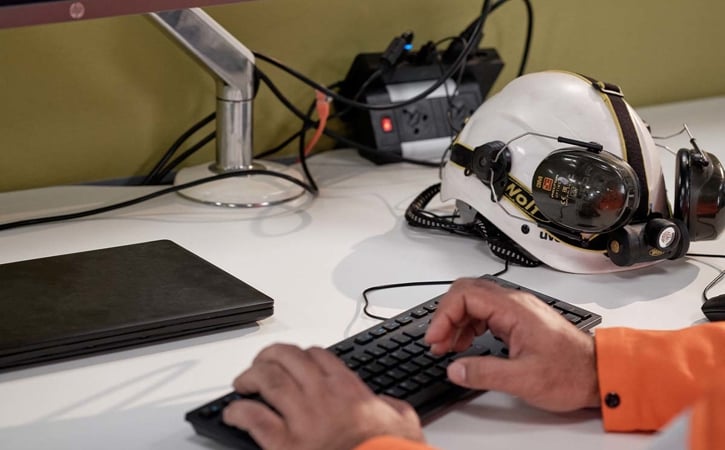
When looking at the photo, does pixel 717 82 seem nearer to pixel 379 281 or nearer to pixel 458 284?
pixel 379 281

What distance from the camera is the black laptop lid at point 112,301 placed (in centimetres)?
94

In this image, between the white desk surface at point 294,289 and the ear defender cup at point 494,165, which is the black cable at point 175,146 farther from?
the ear defender cup at point 494,165

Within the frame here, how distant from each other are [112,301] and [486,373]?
1.19 feet

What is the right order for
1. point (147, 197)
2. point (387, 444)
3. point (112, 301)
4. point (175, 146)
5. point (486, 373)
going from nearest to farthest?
point (387, 444)
point (486, 373)
point (112, 301)
point (147, 197)
point (175, 146)

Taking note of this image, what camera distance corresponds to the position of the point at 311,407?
80 cm

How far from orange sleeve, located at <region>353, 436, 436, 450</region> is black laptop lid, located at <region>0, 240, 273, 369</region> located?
0.29 m

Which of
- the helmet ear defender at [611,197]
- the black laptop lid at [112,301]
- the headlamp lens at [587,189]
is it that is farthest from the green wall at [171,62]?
the headlamp lens at [587,189]

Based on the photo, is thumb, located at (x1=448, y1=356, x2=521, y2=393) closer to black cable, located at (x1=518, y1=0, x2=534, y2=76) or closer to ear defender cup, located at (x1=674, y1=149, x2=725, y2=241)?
ear defender cup, located at (x1=674, y1=149, x2=725, y2=241)

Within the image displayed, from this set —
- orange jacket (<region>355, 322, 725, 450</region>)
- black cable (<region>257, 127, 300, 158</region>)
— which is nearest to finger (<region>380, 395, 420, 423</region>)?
orange jacket (<region>355, 322, 725, 450</region>)

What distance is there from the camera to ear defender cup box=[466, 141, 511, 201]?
3.99 feet

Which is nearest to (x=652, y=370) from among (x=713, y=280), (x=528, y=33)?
(x=713, y=280)

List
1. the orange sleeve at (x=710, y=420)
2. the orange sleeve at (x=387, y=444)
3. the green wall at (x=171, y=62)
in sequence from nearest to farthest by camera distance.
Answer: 1. the orange sleeve at (x=710, y=420)
2. the orange sleeve at (x=387, y=444)
3. the green wall at (x=171, y=62)

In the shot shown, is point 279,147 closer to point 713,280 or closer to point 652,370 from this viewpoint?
point 713,280

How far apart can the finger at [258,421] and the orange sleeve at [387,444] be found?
7 centimetres
